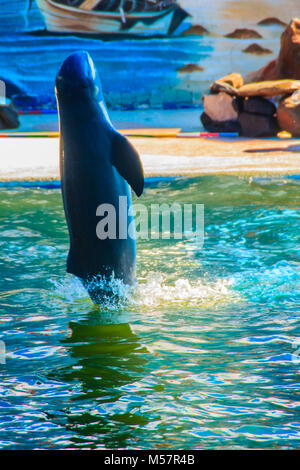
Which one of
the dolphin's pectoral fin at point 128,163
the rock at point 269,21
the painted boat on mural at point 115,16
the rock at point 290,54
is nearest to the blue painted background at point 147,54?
the rock at point 269,21

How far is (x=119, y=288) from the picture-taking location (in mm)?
3486

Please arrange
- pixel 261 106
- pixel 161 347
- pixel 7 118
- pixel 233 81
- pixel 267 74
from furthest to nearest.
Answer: pixel 7 118
pixel 267 74
pixel 233 81
pixel 261 106
pixel 161 347

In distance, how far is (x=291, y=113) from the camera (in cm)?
1059

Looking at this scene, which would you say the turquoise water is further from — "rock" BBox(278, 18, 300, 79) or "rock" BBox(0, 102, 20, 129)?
"rock" BBox(0, 102, 20, 129)

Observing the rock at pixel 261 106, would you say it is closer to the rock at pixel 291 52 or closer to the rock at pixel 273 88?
the rock at pixel 273 88

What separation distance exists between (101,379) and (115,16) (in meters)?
14.8

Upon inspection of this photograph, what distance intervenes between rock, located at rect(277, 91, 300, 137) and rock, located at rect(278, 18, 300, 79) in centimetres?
149

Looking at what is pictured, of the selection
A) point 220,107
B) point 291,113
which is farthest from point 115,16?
point 291,113

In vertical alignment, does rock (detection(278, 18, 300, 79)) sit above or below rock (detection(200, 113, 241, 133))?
above

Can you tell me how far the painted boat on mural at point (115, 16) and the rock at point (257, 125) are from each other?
6018mm

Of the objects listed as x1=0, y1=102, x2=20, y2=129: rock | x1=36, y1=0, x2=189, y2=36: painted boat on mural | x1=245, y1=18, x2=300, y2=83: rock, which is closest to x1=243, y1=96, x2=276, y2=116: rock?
x1=245, y1=18, x2=300, y2=83: rock

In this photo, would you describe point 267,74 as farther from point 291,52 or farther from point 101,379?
point 101,379

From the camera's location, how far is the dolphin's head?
310cm
